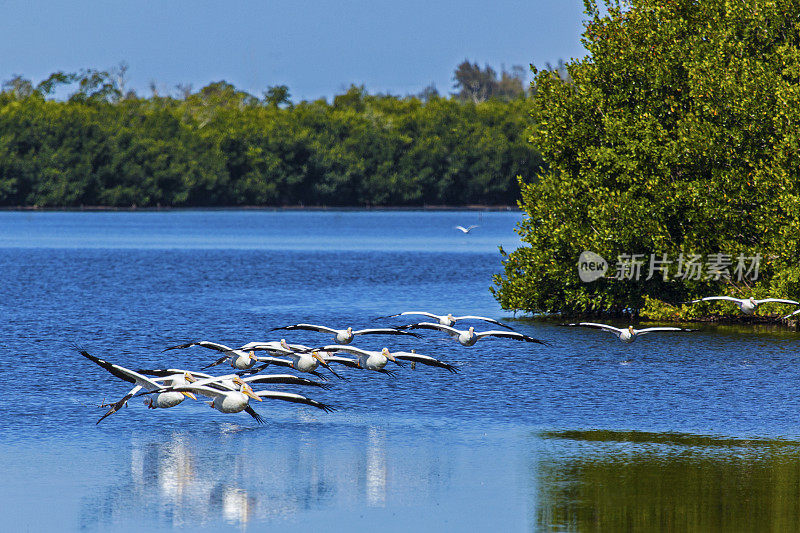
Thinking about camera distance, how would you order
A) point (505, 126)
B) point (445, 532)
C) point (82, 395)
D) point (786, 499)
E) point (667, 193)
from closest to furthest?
1. point (445, 532)
2. point (786, 499)
3. point (82, 395)
4. point (667, 193)
5. point (505, 126)

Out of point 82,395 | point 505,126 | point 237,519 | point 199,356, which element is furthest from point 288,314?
point 505,126

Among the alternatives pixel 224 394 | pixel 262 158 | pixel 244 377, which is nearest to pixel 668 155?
pixel 244 377

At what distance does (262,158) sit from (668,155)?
14074 cm

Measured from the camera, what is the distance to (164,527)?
A: 50.6ft

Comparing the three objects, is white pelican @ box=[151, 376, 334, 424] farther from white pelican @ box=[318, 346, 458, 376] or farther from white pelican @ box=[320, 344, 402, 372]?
white pelican @ box=[320, 344, 402, 372]

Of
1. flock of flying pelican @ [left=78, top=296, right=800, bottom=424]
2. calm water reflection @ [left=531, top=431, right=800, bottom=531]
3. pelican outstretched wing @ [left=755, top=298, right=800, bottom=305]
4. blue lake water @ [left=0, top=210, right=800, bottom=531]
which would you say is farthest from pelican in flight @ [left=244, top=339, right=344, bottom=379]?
pelican outstretched wing @ [left=755, top=298, right=800, bottom=305]

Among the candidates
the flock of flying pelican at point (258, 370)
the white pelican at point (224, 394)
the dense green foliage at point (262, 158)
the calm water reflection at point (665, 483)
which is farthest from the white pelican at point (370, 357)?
the dense green foliage at point (262, 158)

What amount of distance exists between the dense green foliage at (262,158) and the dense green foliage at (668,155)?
134 metres

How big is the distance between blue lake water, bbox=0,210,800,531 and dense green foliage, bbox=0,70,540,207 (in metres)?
126

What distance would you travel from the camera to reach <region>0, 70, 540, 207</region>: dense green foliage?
16875 centimetres

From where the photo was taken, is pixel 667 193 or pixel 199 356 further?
pixel 667 193

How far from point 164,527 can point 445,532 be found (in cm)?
367

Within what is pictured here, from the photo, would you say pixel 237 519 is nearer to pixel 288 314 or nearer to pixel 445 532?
pixel 445 532

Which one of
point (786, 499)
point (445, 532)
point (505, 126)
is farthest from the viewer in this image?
point (505, 126)
